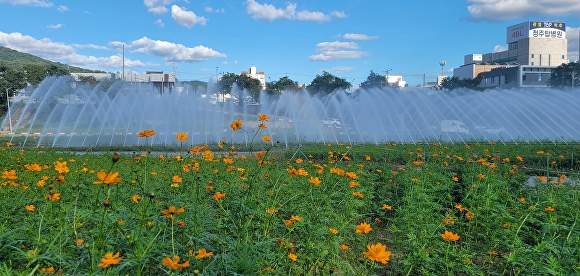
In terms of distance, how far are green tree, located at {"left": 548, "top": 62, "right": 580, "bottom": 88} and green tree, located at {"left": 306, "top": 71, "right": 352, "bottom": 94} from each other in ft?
73.0

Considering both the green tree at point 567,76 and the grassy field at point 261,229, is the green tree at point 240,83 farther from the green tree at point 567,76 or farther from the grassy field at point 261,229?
the grassy field at point 261,229

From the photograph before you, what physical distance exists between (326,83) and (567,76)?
81.2 feet

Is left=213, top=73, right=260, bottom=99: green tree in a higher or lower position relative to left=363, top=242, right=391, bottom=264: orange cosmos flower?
higher

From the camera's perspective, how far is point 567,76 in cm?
4738

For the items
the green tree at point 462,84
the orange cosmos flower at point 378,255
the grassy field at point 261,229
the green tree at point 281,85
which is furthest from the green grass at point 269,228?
the green tree at point 462,84

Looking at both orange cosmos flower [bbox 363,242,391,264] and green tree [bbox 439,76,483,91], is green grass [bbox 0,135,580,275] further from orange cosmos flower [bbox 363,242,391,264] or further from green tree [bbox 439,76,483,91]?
green tree [bbox 439,76,483,91]

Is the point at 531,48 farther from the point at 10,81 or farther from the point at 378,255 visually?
the point at 378,255

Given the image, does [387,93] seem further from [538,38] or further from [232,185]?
[538,38]

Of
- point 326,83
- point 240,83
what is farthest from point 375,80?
point 240,83

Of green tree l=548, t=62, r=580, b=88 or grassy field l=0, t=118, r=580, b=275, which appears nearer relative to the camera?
grassy field l=0, t=118, r=580, b=275

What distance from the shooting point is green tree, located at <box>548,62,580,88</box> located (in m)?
46.2

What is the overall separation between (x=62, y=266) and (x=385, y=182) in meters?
4.64

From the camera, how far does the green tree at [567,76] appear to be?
152 feet

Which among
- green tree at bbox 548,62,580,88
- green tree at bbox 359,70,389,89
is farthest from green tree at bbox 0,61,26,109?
green tree at bbox 548,62,580,88
